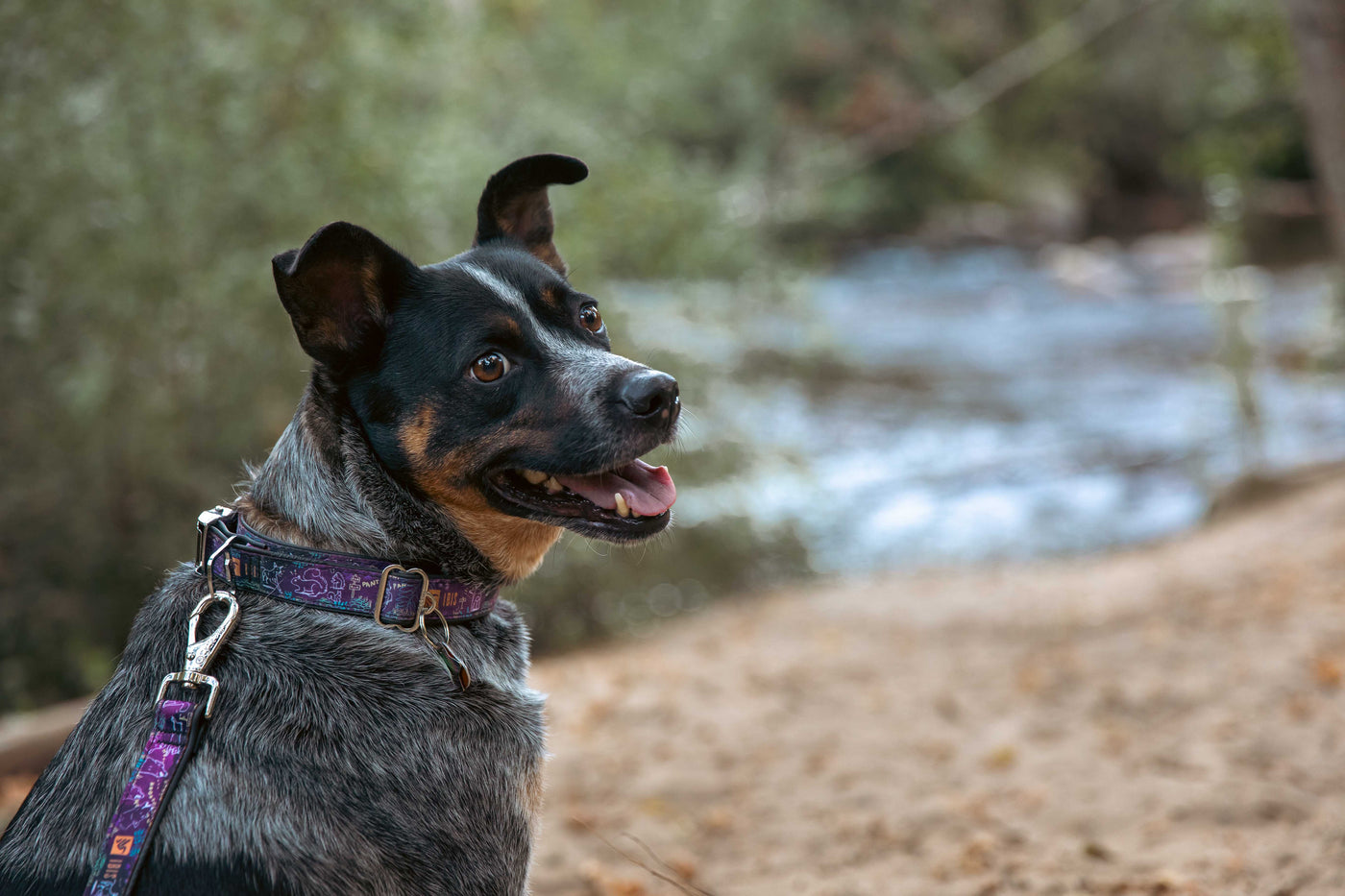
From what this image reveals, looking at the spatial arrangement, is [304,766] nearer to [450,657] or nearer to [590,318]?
[450,657]

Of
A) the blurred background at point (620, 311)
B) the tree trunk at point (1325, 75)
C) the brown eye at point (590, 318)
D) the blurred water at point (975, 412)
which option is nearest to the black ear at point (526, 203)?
the brown eye at point (590, 318)

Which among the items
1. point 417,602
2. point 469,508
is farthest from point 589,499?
point 417,602

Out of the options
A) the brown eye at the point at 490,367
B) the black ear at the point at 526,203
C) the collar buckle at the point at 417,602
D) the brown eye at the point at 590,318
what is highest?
the black ear at the point at 526,203

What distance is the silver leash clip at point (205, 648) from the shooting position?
72.9 inches

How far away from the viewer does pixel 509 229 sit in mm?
2756

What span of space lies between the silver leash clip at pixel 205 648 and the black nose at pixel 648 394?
2.79ft

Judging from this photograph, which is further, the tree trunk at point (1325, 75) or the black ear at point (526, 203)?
the tree trunk at point (1325, 75)

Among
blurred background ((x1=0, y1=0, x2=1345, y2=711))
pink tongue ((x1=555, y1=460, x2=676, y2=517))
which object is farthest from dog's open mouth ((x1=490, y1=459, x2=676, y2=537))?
blurred background ((x1=0, y1=0, x2=1345, y2=711))

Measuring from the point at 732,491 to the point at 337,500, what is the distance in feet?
20.7

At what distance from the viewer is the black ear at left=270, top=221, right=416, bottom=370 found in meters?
2.09

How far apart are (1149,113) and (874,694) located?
84.8 feet

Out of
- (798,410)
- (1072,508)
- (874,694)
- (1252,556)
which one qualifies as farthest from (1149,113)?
(874,694)

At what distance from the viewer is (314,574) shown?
2035mm

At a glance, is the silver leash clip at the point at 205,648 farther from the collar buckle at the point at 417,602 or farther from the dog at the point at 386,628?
the collar buckle at the point at 417,602
